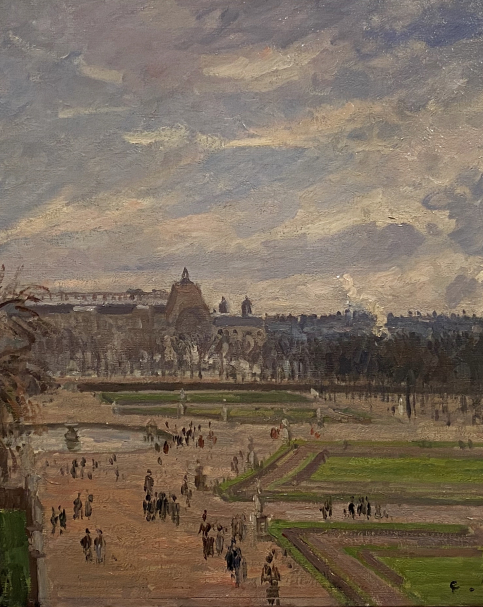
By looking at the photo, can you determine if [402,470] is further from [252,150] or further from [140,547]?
[252,150]

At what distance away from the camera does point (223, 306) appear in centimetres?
902

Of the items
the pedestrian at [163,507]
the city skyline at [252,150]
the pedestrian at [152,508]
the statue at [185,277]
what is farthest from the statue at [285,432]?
the statue at [185,277]

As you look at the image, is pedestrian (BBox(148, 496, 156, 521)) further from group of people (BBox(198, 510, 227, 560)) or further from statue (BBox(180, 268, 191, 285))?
statue (BBox(180, 268, 191, 285))

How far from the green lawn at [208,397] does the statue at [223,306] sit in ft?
4.03

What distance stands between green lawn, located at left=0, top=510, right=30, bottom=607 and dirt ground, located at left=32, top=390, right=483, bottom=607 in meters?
0.36

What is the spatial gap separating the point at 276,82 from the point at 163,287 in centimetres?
301

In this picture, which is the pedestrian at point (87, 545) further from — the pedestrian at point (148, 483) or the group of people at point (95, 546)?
the pedestrian at point (148, 483)

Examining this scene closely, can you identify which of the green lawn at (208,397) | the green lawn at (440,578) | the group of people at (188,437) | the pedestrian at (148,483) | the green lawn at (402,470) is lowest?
the green lawn at (440,578)

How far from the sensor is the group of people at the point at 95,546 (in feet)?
26.0

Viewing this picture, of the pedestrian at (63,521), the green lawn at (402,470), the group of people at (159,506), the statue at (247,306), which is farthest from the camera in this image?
the statue at (247,306)

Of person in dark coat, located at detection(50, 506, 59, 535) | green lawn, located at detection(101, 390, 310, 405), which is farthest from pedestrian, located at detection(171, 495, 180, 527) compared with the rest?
green lawn, located at detection(101, 390, 310, 405)

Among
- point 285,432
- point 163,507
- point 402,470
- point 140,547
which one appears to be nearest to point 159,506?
point 163,507

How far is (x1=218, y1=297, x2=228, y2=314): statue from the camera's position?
8.93 meters

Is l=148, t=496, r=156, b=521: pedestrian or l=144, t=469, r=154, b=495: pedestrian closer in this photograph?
l=148, t=496, r=156, b=521: pedestrian
